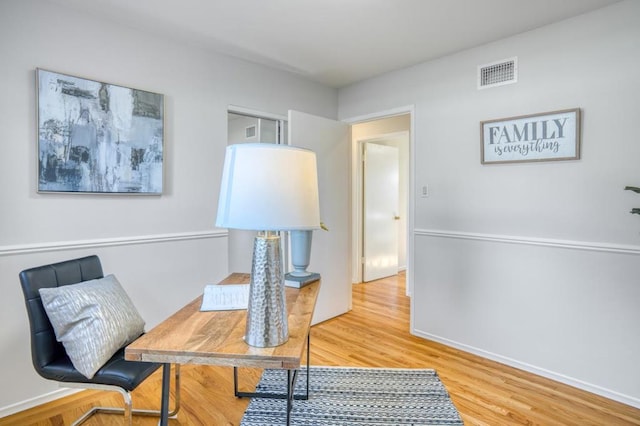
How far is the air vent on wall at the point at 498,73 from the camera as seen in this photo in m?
2.56

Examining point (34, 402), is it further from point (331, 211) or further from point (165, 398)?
point (331, 211)

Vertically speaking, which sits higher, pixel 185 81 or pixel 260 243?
pixel 185 81

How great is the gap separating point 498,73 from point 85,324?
10.0 ft

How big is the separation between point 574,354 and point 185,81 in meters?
3.36

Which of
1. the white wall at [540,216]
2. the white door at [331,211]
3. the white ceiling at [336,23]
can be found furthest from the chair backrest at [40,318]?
the white wall at [540,216]

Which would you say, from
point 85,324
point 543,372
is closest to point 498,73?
point 543,372

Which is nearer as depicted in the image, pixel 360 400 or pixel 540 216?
pixel 360 400

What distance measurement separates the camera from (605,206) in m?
2.18

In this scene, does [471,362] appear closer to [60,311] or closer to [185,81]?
[60,311]

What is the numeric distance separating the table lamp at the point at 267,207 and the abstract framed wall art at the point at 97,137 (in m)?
1.57

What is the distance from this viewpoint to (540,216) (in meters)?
2.45

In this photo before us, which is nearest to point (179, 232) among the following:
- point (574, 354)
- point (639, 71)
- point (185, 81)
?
point (185, 81)

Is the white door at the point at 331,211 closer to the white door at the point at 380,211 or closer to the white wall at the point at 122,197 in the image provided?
the white wall at the point at 122,197

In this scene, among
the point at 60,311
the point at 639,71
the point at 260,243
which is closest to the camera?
the point at 260,243
